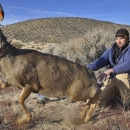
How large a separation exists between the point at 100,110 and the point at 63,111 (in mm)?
994

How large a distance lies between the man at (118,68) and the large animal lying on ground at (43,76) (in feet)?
2.08

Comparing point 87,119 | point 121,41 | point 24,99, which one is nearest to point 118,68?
point 121,41

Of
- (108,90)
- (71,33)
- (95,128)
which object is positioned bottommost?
(95,128)

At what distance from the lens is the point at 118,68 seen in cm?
702

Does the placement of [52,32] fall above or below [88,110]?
above

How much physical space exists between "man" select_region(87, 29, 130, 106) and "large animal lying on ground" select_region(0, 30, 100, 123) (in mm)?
633

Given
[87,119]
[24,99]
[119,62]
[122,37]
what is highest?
[122,37]

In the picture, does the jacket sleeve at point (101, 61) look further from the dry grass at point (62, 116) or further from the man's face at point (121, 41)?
the dry grass at point (62, 116)

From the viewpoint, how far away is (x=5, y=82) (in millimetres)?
6047

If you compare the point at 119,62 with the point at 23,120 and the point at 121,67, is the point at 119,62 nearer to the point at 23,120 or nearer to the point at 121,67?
the point at 121,67

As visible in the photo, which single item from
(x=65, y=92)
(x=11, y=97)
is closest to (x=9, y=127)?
(x=65, y=92)

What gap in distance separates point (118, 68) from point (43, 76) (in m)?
1.92

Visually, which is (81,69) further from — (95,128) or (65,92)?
(95,128)

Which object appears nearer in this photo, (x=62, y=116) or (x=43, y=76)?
(x=43, y=76)
